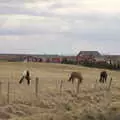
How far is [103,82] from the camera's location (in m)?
44.1

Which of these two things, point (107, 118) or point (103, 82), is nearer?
point (107, 118)

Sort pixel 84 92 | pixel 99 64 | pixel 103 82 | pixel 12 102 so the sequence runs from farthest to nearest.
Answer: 1. pixel 99 64
2. pixel 103 82
3. pixel 84 92
4. pixel 12 102

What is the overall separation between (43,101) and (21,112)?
3.73 m

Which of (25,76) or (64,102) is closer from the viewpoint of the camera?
(64,102)

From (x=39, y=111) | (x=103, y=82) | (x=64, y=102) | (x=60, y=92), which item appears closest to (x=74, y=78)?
(x=103, y=82)

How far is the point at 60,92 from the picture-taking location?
107 ft

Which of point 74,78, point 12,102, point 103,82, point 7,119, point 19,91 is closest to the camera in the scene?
point 7,119

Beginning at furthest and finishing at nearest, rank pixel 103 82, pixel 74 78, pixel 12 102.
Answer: pixel 103 82 < pixel 74 78 < pixel 12 102

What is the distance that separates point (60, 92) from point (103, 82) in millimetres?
11951

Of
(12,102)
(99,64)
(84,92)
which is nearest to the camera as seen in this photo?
(12,102)

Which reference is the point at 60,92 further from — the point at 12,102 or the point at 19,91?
the point at 12,102

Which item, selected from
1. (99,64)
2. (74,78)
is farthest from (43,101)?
(99,64)

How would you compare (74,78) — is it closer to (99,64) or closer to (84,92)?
(84,92)

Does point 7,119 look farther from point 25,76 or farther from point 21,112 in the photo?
point 25,76
